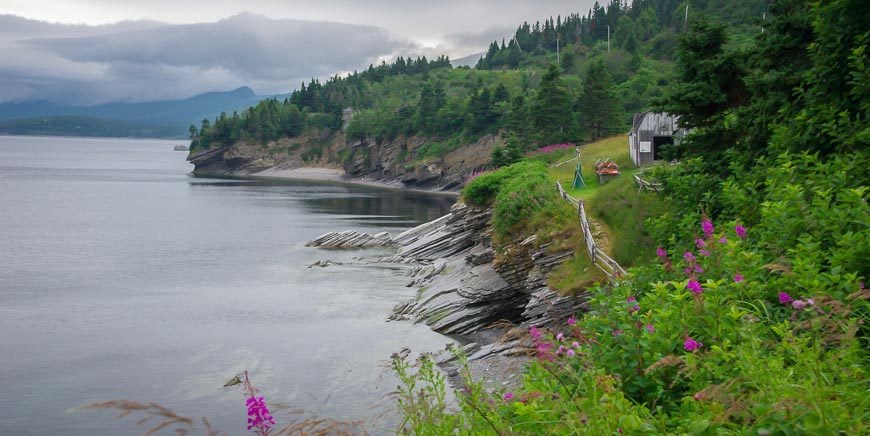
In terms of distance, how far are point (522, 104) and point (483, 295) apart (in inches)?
2732

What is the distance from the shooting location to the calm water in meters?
22.3

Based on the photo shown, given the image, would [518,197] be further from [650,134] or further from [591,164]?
[591,164]

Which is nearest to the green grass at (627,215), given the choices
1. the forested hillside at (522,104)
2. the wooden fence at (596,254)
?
the wooden fence at (596,254)

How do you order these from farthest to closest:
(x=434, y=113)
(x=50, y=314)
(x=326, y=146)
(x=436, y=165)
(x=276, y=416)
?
(x=326, y=146), (x=434, y=113), (x=436, y=165), (x=50, y=314), (x=276, y=416)

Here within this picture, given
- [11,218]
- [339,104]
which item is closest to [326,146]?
[339,104]

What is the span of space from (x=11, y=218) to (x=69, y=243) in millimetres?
19153

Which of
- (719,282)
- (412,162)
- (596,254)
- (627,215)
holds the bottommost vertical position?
(412,162)

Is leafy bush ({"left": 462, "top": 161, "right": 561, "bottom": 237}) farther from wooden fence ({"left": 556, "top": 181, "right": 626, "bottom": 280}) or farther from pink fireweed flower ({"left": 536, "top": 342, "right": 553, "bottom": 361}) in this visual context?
pink fireweed flower ({"left": 536, "top": 342, "right": 553, "bottom": 361})

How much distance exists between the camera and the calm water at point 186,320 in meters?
22.3

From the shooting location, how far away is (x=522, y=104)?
9694 centimetres

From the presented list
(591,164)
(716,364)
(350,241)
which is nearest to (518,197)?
(591,164)

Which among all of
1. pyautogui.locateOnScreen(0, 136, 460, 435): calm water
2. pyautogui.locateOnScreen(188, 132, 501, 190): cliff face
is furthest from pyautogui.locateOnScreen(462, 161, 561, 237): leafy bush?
pyautogui.locateOnScreen(188, 132, 501, 190): cliff face

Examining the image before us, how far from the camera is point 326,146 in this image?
168125 millimetres

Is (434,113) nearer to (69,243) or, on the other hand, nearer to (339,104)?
(339,104)
